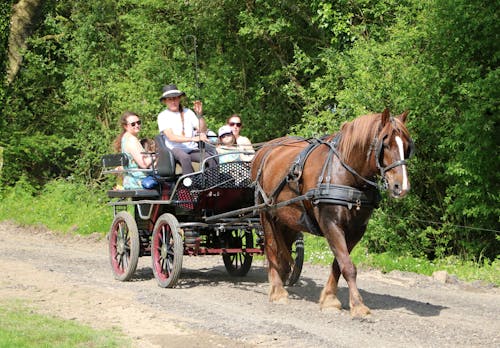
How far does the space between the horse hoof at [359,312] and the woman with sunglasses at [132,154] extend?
13.3 feet

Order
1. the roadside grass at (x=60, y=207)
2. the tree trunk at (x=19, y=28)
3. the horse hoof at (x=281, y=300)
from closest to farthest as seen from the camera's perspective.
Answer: the horse hoof at (x=281, y=300) → the roadside grass at (x=60, y=207) → the tree trunk at (x=19, y=28)

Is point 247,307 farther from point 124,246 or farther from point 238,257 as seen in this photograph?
point 238,257

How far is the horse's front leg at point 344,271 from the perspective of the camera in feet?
26.9

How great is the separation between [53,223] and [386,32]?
8.34m

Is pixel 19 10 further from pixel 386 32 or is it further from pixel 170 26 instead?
pixel 386 32

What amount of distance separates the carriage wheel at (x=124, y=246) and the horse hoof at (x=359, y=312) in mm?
3707

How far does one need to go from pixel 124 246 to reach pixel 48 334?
4.29 metres

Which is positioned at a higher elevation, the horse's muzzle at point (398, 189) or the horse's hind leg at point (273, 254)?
the horse's muzzle at point (398, 189)

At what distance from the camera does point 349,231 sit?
28.7 feet

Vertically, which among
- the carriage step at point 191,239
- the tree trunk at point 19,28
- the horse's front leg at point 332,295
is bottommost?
the horse's front leg at point 332,295

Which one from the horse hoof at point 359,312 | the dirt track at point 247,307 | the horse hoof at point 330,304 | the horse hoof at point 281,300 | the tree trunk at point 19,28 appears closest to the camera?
the dirt track at point 247,307

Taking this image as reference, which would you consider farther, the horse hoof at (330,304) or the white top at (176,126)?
the white top at (176,126)

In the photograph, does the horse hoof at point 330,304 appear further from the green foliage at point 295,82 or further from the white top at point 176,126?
the green foliage at point 295,82

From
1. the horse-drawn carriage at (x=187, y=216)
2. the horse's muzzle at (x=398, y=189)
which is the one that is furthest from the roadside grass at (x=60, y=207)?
the horse's muzzle at (x=398, y=189)
